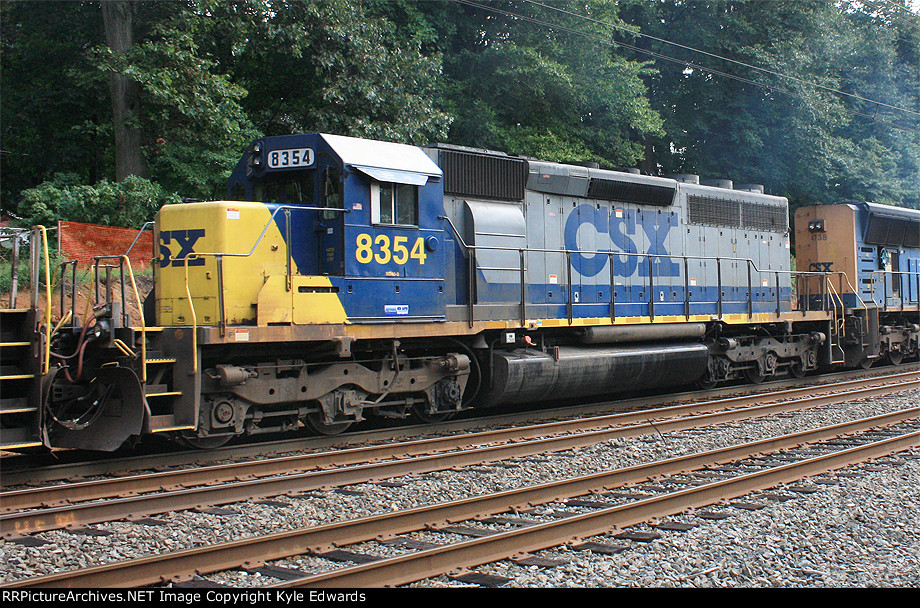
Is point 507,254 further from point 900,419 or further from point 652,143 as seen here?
point 652,143

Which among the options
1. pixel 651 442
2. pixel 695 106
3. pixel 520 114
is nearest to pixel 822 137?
pixel 695 106

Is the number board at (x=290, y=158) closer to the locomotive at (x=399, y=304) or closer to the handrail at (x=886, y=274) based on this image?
the locomotive at (x=399, y=304)

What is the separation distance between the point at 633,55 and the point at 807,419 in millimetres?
21281

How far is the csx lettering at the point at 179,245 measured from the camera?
8016mm

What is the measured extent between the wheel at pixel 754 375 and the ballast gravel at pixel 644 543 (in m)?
6.26

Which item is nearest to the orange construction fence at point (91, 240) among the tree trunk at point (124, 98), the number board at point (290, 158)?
the tree trunk at point (124, 98)

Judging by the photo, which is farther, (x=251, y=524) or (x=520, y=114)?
(x=520, y=114)

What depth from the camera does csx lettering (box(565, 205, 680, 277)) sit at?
37.7 feet

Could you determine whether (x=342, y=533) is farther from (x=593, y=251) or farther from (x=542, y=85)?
(x=542, y=85)

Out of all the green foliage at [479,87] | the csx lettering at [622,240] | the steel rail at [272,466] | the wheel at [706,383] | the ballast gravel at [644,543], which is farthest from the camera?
the green foliage at [479,87]

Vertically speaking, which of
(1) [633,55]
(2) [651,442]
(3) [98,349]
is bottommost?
(2) [651,442]
